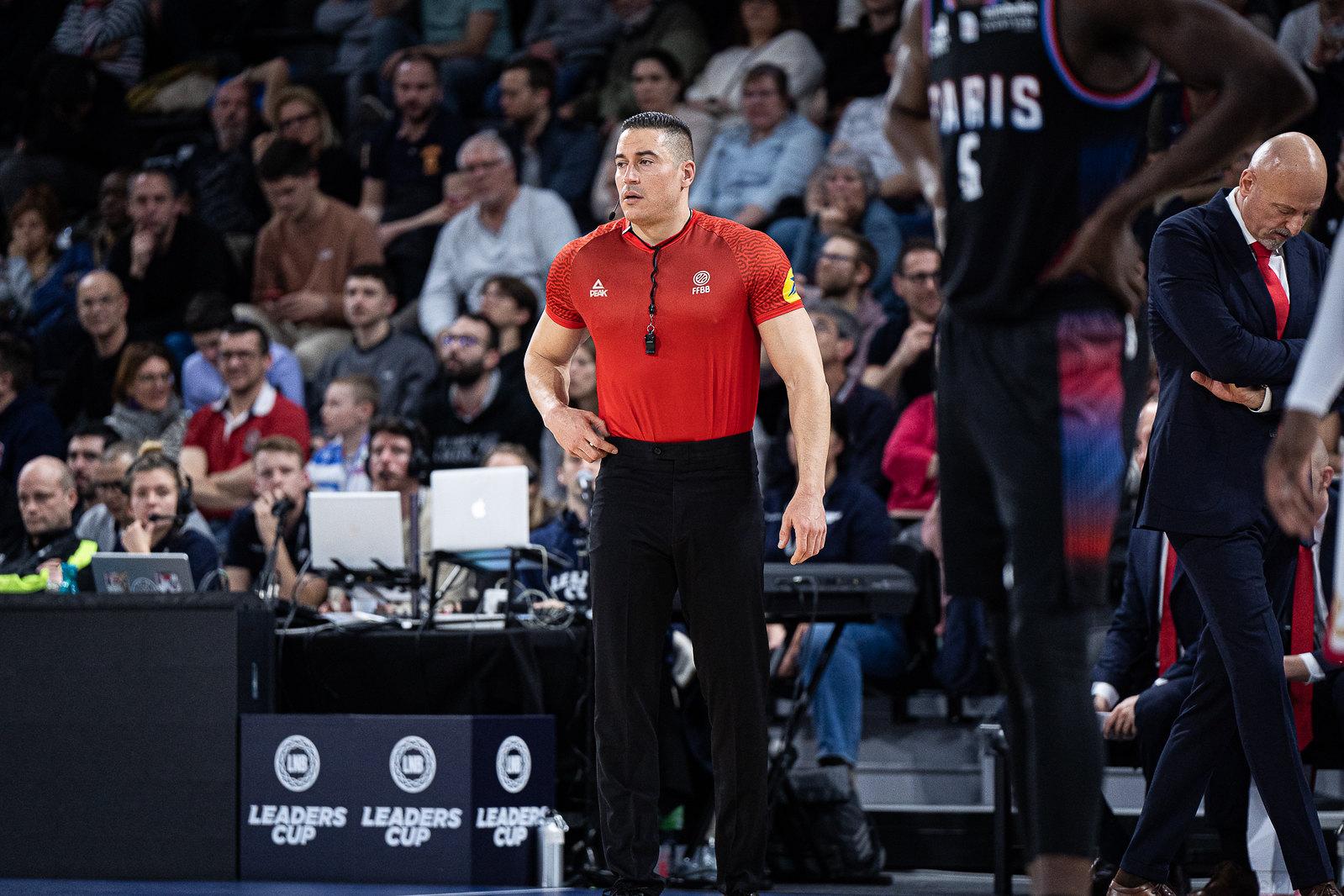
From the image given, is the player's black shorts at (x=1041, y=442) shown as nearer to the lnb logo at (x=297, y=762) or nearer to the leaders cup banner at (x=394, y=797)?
the leaders cup banner at (x=394, y=797)

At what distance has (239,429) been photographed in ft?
30.3

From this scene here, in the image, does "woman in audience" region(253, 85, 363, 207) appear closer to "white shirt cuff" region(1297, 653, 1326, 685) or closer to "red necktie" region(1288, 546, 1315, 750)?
"red necktie" region(1288, 546, 1315, 750)

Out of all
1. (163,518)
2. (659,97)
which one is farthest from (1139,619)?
(659,97)

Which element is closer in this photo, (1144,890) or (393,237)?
(1144,890)

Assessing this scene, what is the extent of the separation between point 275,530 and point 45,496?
1.10 m

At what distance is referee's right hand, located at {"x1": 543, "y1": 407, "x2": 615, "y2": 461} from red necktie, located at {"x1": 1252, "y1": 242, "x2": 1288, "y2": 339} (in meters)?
1.73

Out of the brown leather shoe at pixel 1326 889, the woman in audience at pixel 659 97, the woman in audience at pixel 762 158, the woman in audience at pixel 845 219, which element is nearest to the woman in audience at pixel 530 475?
the woman in audience at pixel 845 219

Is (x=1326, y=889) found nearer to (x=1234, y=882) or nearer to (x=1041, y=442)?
(x=1234, y=882)

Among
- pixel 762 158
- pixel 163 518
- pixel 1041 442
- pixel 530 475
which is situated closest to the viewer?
pixel 1041 442

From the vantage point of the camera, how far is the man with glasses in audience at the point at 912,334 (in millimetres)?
8297

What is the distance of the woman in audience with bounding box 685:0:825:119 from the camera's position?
10086 mm

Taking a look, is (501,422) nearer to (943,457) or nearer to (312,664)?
(312,664)

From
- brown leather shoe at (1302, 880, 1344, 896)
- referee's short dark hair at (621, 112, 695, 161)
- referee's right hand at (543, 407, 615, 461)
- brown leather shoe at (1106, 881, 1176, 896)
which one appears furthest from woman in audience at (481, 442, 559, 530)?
brown leather shoe at (1302, 880, 1344, 896)

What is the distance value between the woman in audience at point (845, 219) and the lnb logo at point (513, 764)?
380 cm
